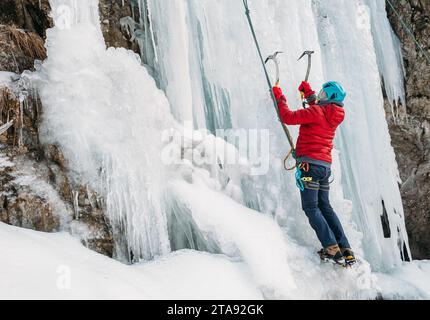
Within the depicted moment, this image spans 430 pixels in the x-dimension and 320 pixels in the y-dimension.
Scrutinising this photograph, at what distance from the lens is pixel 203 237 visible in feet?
12.2

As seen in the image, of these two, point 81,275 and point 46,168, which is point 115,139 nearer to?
point 46,168

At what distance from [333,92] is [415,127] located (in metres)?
3.23

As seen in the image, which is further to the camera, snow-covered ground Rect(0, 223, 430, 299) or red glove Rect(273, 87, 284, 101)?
red glove Rect(273, 87, 284, 101)

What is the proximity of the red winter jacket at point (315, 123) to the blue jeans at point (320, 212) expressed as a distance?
0.42 ft

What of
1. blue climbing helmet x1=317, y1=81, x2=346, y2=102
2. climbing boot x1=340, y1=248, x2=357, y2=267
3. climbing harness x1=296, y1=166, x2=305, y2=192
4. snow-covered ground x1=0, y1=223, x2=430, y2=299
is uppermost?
blue climbing helmet x1=317, y1=81, x2=346, y2=102

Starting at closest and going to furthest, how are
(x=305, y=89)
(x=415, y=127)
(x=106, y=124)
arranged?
1. (x=106, y=124)
2. (x=305, y=89)
3. (x=415, y=127)

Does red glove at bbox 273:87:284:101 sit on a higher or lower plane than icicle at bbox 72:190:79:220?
higher

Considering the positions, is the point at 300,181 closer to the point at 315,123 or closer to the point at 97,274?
the point at 315,123

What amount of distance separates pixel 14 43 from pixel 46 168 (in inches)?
45.5

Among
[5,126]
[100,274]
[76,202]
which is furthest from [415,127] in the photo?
[5,126]

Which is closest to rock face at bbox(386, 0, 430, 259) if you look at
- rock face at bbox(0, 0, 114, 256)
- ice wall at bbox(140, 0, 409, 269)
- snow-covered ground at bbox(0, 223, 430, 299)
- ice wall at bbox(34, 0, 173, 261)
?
ice wall at bbox(140, 0, 409, 269)

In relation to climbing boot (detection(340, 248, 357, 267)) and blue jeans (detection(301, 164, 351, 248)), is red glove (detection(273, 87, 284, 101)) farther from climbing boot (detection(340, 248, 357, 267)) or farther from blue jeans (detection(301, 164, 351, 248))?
climbing boot (detection(340, 248, 357, 267))

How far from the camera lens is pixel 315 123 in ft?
11.7

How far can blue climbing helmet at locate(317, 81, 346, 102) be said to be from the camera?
3.55 m
